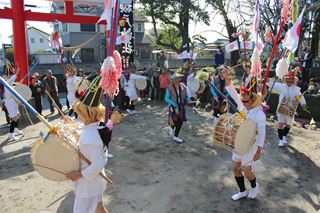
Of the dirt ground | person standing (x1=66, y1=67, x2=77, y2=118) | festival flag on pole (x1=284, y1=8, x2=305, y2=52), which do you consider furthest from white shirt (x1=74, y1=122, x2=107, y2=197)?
person standing (x1=66, y1=67, x2=77, y2=118)

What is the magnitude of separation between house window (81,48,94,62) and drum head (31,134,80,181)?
98.9 ft

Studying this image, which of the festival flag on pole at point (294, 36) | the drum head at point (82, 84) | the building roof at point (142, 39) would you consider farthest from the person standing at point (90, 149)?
the building roof at point (142, 39)

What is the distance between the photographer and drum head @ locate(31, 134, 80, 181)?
9.29 feet

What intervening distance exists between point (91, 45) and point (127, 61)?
2110cm

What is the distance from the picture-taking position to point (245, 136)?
3.89 m

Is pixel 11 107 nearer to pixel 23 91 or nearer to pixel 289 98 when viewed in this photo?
pixel 23 91

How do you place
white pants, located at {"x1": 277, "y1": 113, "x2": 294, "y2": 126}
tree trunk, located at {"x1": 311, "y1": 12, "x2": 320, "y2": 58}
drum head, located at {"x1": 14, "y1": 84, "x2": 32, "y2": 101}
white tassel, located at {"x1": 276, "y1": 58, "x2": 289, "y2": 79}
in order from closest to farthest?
white tassel, located at {"x1": 276, "y1": 58, "x2": 289, "y2": 79} < white pants, located at {"x1": 277, "y1": 113, "x2": 294, "y2": 126} < drum head, located at {"x1": 14, "y1": 84, "x2": 32, "y2": 101} < tree trunk, located at {"x1": 311, "y1": 12, "x2": 320, "y2": 58}

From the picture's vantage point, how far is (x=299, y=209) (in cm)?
427

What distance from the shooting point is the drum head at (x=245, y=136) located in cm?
389

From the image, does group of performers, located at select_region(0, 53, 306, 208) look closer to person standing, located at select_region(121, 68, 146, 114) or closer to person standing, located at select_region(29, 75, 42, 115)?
person standing, located at select_region(29, 75, 42, 115)

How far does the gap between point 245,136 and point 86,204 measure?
2.11m

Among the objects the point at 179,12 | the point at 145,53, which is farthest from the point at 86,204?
the point at 145,53

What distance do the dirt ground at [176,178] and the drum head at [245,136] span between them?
37.6 inches

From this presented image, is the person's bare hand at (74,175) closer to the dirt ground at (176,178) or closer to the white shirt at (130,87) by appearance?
the dirt ground at (176,178)
